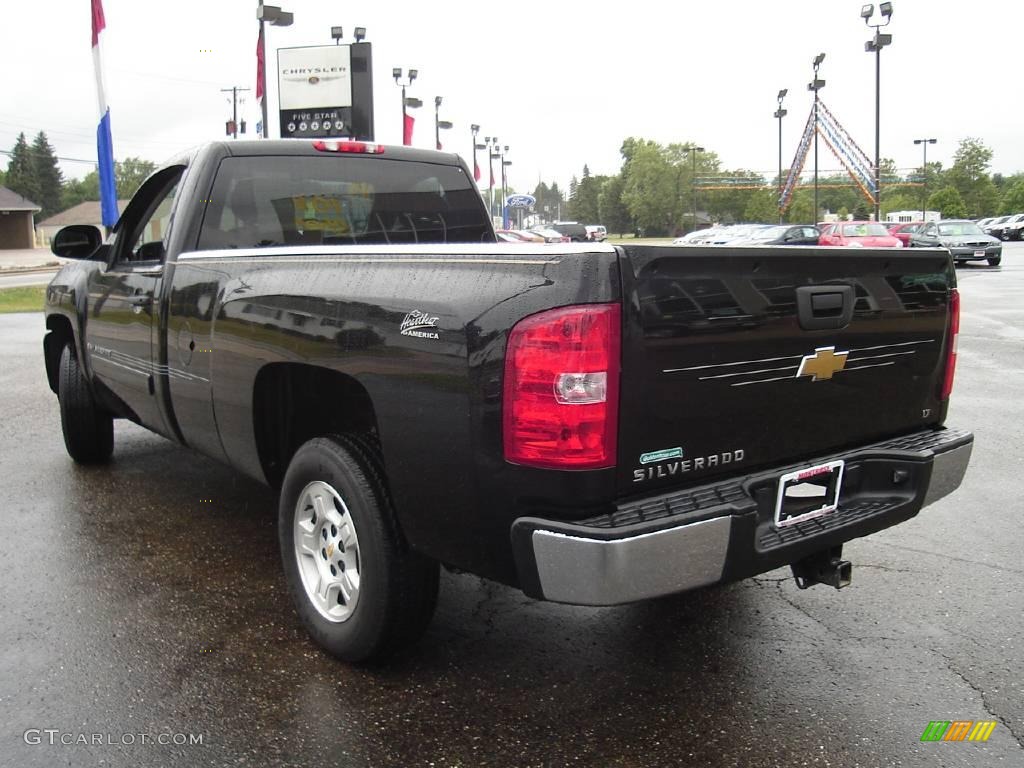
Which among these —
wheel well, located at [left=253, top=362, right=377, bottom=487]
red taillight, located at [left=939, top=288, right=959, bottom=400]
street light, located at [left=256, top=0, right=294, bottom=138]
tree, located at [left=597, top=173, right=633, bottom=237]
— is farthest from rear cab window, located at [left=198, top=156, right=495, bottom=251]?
tree, located at [left=597, top=173, right=633, bottom=237]

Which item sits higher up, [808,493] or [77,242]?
[77,242]

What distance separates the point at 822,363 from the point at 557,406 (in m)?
1.05

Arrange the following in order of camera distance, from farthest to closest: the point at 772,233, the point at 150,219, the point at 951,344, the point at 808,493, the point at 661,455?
the point at 772,233, the point at 150,219, the point at 951,344, the point at 808,493, the point at 661,455

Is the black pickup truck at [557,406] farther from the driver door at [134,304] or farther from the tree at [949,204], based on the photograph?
the tree at [949,204]

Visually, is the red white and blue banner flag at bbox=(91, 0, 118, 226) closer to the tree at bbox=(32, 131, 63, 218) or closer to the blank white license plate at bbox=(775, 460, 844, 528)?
the blank white license plate at bbox=(775, 460, 844, 528)

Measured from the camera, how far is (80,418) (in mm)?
5805

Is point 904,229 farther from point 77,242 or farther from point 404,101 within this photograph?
point 77,242

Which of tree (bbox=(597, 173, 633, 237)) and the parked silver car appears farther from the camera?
tree (bbox=(597, 173, 633, 237))

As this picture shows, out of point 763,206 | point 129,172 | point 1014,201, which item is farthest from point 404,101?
point 129,172

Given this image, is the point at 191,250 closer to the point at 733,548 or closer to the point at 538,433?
the point at 538,433

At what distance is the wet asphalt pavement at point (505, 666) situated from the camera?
9.02ft

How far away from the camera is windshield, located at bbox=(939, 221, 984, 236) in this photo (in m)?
32.3

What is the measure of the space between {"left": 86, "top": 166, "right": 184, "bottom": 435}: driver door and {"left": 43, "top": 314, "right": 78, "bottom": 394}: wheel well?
0.68m

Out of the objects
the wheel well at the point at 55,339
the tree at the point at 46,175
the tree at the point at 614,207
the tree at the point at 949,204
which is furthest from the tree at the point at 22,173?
the wheel well at the point at 55,339
